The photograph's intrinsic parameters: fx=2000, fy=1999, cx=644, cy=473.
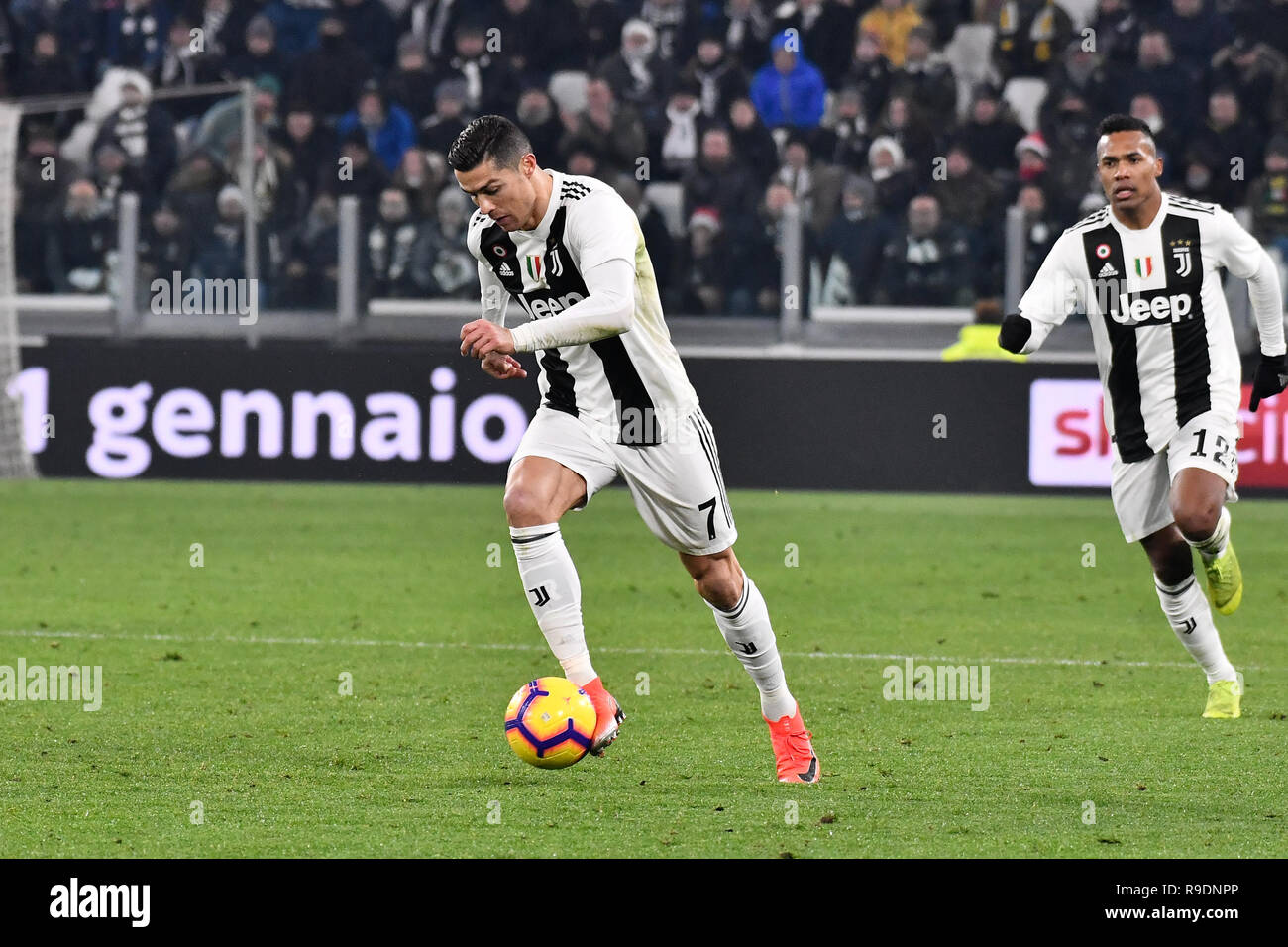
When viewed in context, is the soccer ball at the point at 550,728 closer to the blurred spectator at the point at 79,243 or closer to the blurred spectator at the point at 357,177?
the blurred spectator at the point at 79,243

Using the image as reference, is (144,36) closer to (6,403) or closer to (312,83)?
(312,83)

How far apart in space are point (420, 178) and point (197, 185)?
1693 mm

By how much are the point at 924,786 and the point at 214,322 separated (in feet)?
32.3

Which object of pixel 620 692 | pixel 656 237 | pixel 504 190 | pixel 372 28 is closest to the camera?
pixel 504 190

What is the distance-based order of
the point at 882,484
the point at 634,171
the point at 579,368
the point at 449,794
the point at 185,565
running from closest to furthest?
1. the point at 449,794
2. the point at 579,368
3. the point at 185,565
4. the point at 882,484
5. the point at 634,171

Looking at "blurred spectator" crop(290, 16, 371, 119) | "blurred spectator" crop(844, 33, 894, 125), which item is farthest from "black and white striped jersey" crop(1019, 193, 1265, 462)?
"blurred spectator" crop(290, 16, 371, 119)

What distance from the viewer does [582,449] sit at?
5840mm

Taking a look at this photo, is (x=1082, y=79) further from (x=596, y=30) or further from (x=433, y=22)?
(x=433, y=22)

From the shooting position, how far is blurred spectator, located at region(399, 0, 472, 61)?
56.2ft

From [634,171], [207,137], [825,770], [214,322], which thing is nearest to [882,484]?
[634,171]

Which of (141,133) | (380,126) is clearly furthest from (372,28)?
(141,133)

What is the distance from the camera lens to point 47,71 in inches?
698

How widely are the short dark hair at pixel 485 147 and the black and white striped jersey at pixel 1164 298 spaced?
222cm

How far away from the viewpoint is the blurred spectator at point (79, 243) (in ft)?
49.6
